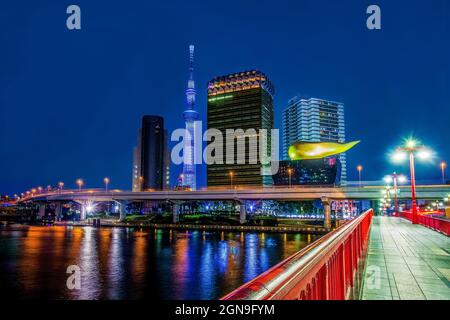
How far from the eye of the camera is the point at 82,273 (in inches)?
1310

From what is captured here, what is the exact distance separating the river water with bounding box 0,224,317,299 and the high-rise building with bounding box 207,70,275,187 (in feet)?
417

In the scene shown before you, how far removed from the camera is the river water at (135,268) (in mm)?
27016

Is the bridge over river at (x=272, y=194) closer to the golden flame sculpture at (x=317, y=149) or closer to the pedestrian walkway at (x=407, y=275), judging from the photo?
the golden flame sculpture at (x=317, y=149)

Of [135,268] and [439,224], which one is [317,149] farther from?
[135,268]

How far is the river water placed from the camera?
88.6 feet

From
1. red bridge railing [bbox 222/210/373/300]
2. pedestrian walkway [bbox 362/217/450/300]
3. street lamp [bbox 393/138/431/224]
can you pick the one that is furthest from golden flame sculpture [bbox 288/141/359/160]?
red bridge railing [bbox 222/210/373/300]

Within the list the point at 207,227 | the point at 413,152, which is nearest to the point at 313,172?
the point at 207,227

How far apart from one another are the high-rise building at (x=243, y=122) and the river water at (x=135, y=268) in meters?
127

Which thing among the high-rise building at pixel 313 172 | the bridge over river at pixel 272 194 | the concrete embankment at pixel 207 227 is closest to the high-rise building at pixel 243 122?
the high-rise building at pixel 313 172

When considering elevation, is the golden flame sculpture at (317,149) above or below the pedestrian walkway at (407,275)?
above

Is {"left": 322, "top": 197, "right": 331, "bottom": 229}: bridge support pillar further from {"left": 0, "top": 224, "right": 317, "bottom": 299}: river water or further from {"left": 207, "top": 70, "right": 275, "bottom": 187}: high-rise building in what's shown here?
{"left": 207, "top": 70, "right": 275, "bottom": 187}: high-rise building

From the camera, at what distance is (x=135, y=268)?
36.2m
